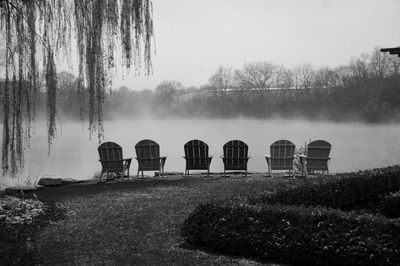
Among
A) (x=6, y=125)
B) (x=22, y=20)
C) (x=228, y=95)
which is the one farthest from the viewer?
(x=228, y=95)

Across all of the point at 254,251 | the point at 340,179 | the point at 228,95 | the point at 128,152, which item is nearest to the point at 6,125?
the point at 254,251

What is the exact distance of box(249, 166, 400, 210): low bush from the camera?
644cm

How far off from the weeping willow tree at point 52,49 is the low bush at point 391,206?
3.94 meters

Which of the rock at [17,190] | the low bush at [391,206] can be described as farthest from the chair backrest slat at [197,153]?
the low bush at [391,206]

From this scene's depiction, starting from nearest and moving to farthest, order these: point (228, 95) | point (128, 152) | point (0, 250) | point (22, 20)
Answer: point (0, 250) < point (22, 20) < point (128, 152) < point (228, 95)

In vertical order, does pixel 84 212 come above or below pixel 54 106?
below

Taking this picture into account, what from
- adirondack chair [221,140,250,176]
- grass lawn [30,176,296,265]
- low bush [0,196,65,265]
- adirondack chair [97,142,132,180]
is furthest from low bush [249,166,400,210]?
adirondack chair [97,142,132,180]

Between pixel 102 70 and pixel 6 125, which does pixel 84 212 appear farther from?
pixel 102 70

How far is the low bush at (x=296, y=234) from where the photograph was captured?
4309mm

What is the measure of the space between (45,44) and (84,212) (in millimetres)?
2517

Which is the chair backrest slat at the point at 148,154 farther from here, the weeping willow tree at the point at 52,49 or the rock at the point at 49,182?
the weeping willow tree at the point at 52,49

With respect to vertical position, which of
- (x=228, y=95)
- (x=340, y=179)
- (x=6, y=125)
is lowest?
(x=340, y=179)

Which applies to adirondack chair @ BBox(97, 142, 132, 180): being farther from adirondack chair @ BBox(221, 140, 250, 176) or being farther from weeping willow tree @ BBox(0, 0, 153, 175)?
weeping willow tree @ BBox(0, 0, 153, 175)

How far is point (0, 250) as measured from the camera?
469 cm
